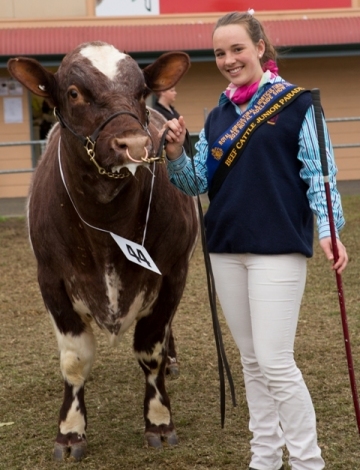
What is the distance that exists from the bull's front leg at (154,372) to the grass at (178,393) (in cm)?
13

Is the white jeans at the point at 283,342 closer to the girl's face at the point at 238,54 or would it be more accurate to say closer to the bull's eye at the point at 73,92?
the girl's face at the point at 238,54

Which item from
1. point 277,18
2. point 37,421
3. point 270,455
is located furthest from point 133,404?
point 277,18

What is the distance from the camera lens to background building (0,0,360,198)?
17750 millimetres

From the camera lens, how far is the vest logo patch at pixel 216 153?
150 inches

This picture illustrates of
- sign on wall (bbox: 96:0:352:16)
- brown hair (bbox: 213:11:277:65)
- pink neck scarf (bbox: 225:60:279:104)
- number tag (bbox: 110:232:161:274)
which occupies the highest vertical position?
sign on wall (bbox: 96:0:352:16)

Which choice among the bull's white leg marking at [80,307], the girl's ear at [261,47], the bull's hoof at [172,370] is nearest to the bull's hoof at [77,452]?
the bull's white leg marking at [80,307]

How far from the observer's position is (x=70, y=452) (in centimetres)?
463

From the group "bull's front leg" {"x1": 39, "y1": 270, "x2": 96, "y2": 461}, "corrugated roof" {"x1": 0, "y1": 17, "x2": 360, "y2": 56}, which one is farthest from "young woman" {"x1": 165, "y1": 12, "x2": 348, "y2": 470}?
"corrugated roof" {"x1": 0, "y1": 17, "x2": 360, "y2": 56}

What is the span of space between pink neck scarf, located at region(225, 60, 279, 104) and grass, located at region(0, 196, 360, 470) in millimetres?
1784

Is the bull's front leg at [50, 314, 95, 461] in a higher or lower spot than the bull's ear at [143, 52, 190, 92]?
lower

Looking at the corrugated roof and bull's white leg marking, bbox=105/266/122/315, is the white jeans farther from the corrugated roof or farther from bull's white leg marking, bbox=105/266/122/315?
the corrugated roof

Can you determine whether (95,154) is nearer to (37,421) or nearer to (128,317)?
(128,317)

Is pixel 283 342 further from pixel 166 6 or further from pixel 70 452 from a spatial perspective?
pixel 166 6

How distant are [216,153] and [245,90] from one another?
298 mm
